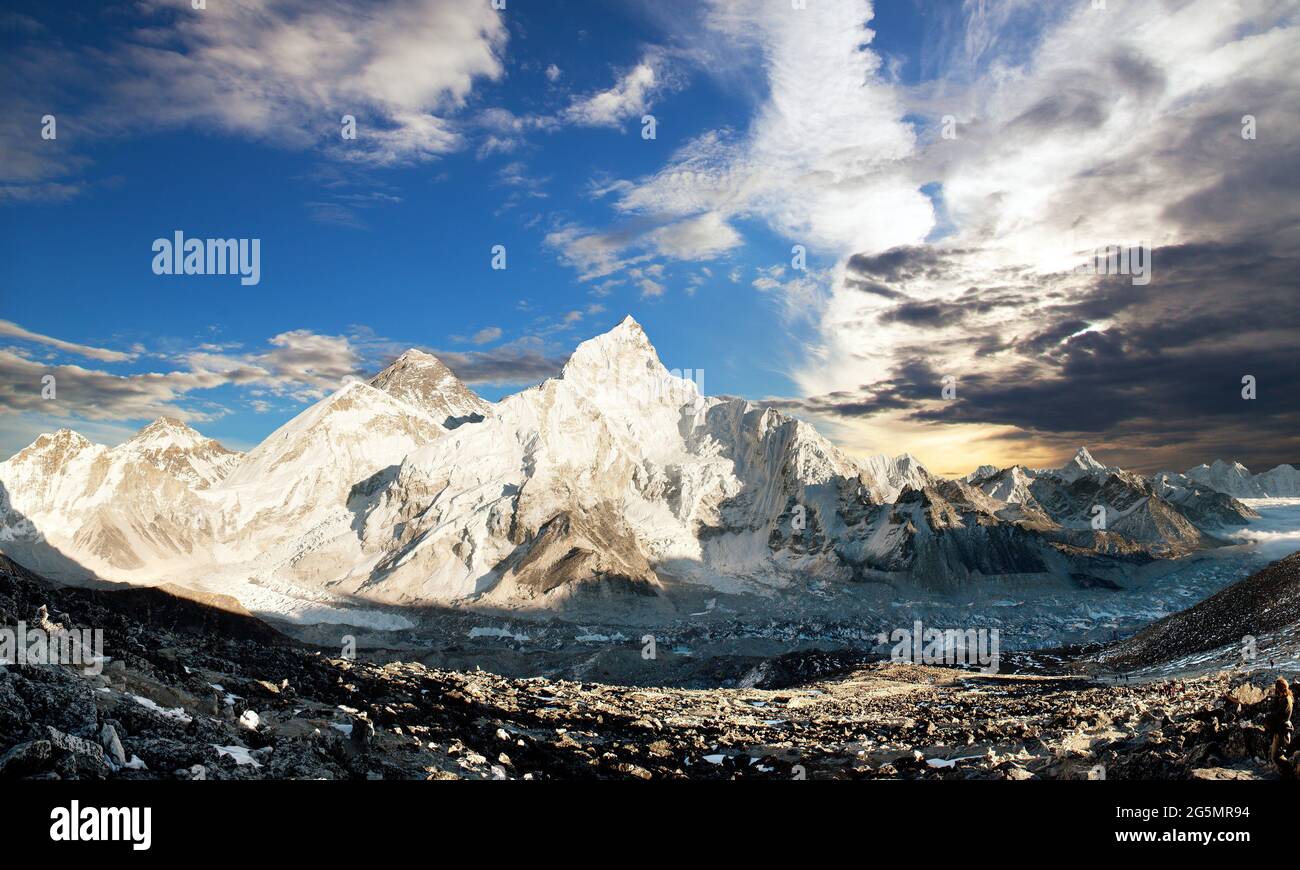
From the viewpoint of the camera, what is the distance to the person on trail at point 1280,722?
45.0ft

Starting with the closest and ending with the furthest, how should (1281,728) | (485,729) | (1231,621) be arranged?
(1281,728), (485,729), (1231,621)

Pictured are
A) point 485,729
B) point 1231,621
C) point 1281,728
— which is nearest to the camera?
point 1281,728

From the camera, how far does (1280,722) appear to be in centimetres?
1410

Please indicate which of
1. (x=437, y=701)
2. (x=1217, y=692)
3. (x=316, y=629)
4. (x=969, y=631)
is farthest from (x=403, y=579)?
(x=1217, y=692)

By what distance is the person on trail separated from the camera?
1373cm

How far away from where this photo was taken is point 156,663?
777 inches

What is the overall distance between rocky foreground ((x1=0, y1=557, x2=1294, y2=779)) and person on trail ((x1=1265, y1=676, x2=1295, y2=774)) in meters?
0.33

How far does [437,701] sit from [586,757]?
8245mm

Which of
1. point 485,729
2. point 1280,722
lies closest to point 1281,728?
point 1280,722

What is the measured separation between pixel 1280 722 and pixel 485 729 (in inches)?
776

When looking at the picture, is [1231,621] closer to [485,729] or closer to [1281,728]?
[1281,728]

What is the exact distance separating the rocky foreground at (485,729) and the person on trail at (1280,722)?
12.9 inches

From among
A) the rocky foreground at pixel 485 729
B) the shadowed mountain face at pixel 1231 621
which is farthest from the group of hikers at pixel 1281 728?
the shadowed mountain face at pixel 1231 621
